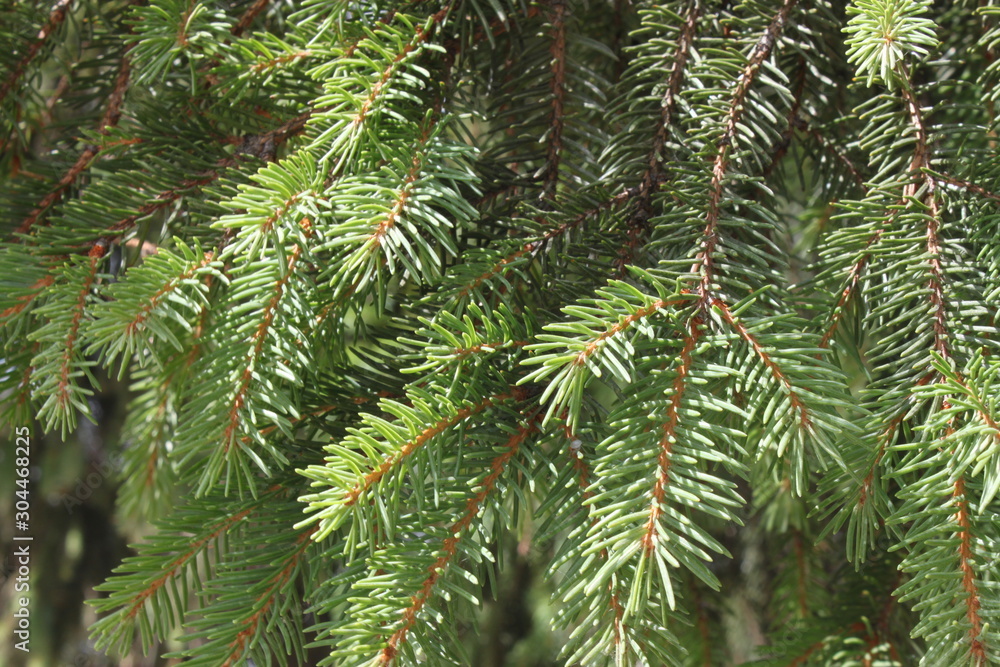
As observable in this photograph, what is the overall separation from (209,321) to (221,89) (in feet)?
0.74

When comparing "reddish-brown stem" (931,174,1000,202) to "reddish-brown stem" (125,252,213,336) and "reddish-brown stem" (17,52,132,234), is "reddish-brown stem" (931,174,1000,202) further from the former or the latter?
"reddish-brown stem" (17,52,132,234)

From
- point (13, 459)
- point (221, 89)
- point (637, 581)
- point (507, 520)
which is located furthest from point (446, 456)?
point (13, 459)

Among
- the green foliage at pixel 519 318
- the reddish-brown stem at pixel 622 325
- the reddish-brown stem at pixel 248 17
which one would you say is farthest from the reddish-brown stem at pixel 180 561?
the reddish-brown stem at pixel 248 17

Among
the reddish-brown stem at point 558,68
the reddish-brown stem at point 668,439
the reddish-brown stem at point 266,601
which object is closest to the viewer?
the reddish-brown stem at point 668,439

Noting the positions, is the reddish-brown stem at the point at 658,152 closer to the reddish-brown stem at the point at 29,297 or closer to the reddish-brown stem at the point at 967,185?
the reddish-brown stem at the point at 967,185

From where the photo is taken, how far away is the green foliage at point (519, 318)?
1.37 ft

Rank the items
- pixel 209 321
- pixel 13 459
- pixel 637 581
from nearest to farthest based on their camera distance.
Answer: pixel 637 581 < pixel 209 321 < pixel 13 459

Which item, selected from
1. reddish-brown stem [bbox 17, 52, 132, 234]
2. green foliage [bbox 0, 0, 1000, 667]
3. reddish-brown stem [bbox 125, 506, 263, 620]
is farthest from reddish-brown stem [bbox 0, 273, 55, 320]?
reddish-brown stem [bbox 125, 506, 263, 620]

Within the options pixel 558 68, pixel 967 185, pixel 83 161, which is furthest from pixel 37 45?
pixel 967 185

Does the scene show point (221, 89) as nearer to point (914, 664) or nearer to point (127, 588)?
point (127, 588)

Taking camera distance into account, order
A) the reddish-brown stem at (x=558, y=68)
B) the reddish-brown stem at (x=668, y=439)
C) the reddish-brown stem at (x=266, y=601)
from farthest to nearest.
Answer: the reddish-brown stem at (x=558, y=68) < the reddish-brown stem at (x=266, y=601) < the reddish-brown stem at (x=668, y=439)

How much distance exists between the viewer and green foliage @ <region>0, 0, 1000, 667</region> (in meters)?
0.42

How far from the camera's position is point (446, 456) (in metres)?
0.48

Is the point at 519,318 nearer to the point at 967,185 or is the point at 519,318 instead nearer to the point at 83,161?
the point at 967,185
